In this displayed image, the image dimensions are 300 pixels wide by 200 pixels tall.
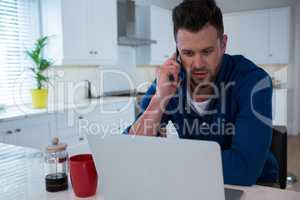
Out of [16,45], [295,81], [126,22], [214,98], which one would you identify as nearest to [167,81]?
[214,98]

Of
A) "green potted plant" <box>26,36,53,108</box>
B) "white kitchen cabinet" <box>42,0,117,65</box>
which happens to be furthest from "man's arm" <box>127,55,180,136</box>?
"white kitchen cabinet" <box>42,0,117,65</box>

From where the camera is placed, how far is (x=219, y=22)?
108 centimetres

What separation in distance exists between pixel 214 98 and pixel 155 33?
4548 mm

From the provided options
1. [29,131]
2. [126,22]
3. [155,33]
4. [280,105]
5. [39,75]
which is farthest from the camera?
[155,33]

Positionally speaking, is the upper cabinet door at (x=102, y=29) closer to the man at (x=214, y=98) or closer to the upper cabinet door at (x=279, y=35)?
the man at (x=214, y=98)

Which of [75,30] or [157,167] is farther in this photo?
[75,30]

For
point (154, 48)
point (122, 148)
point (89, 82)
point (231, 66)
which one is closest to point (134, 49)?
point (154, 48)

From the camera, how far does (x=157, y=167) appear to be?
0.59m

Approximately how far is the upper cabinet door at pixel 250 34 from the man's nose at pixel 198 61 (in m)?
4.41

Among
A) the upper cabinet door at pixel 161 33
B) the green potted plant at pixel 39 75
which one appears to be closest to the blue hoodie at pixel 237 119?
the green potted plant at pixel 39 75

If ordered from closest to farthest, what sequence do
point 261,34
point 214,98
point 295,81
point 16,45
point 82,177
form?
point 82,177 < point 214,98 < point 16,45 < point 261,34 < point 295,81

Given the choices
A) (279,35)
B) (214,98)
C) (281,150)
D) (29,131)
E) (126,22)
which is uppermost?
(126,22)

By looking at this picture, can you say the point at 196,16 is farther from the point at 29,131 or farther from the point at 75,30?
the point at 75,30

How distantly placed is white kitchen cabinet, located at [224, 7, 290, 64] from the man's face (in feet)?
14.5
